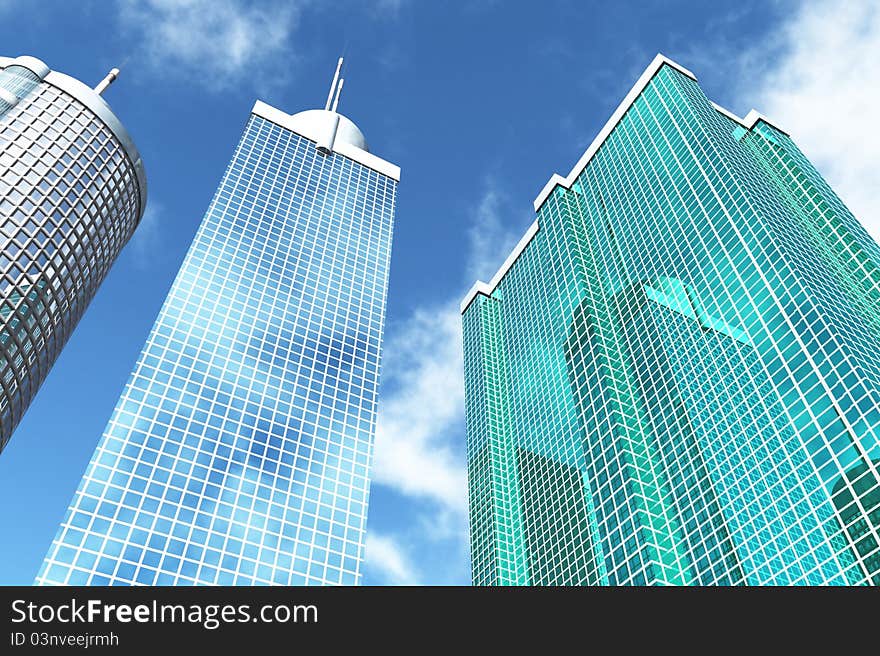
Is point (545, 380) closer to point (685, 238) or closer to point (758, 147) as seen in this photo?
point (685, 238)

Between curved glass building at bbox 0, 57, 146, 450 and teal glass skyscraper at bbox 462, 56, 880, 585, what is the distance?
7266 cm

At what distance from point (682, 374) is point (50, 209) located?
84172 mm

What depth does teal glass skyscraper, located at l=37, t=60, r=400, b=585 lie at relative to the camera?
205ft

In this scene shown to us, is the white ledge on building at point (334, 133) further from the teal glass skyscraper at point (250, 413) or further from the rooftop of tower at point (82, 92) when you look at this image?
the rooftop of tower at point (82, 92)

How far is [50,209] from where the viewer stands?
3430 inches

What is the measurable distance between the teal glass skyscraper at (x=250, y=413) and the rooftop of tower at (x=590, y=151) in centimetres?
5403

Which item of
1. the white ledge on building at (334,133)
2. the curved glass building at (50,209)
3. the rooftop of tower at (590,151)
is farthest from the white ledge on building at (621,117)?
the curved glass building at (50,209)

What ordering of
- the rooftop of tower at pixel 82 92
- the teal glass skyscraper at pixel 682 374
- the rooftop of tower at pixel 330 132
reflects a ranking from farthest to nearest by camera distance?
1. the rooftop of tower at pixel 330 132
2. the rooftop of tower at pixel 82 92
3. the teal glass skyscraper at pixel 682 374

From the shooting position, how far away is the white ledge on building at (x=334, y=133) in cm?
13143

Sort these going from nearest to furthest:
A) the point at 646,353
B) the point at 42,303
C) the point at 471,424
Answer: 1. the point at 42,303
2. the point at 646,353
3. the point at 471,424
